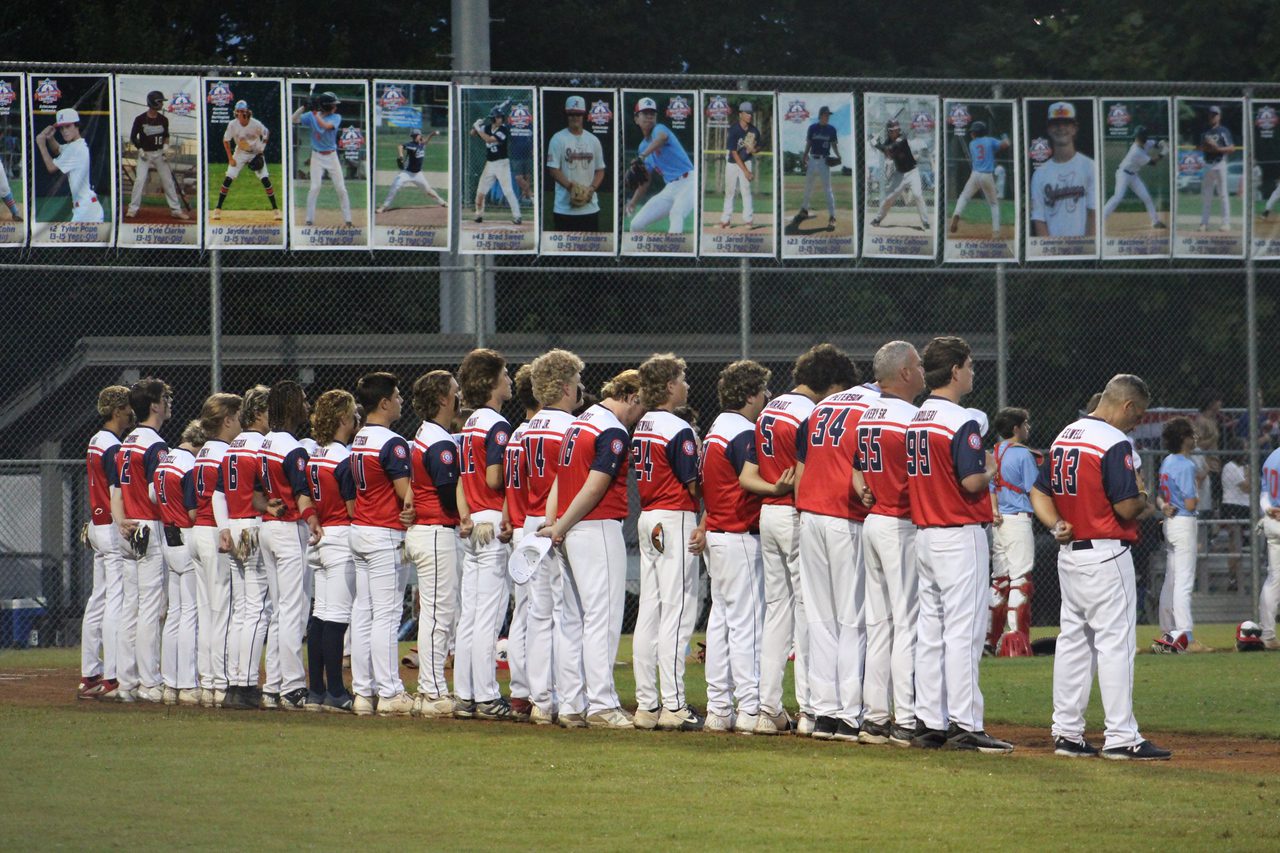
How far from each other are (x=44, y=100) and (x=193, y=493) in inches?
199

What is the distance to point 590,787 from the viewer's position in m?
8.13

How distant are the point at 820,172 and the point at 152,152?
20.3 feet

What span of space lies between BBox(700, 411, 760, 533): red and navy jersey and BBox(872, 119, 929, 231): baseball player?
705 cm

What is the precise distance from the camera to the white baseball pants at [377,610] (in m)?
11.5

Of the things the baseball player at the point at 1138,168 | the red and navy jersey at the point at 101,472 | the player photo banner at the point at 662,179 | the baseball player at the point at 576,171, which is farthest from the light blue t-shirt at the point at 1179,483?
the red and navy jersey at the point at 101,472

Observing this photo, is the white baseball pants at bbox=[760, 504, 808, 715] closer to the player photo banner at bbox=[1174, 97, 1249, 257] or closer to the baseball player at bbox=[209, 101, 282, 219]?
the baseball player at bbox=[209, 101, 282, 219]

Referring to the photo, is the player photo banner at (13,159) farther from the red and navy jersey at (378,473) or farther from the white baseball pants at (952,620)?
the white baseball pants at (952,620)

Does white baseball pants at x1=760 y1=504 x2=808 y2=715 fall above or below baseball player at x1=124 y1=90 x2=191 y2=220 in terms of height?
below

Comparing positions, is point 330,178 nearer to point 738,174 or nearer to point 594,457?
point 738,174

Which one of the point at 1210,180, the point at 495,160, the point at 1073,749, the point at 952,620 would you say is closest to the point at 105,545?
the point at 495,160

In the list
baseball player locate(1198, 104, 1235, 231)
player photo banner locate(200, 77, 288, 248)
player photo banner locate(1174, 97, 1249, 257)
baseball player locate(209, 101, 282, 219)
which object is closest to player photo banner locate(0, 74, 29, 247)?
player photo banner locate(200, 77, 288, 248)

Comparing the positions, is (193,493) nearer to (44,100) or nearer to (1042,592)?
(44,100)

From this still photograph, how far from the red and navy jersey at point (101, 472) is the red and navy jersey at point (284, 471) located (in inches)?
59.3

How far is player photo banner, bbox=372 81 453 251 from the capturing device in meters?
15.9
